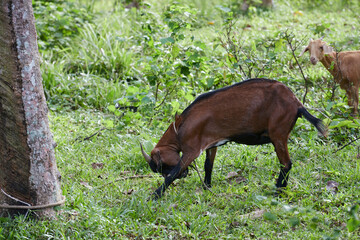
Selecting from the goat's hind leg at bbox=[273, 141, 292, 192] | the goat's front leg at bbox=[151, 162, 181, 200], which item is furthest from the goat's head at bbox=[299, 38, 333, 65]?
the goat's front leg at bbox=[151, 162, 181, 200]

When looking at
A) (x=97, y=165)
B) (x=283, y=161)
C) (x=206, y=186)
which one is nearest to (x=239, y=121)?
(x=283, y=161)

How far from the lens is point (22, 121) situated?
371 cm

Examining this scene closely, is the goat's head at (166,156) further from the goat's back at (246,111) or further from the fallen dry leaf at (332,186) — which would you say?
the fallen dry leaf at (332,186)

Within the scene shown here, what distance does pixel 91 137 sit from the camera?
6.08 meters

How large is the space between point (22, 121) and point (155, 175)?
5.80 ft

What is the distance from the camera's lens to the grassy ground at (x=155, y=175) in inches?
151

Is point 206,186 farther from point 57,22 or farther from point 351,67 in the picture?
point 57,22

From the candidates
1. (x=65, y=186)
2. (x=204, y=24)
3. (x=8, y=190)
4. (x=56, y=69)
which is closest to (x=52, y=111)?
(x=56, y=69)

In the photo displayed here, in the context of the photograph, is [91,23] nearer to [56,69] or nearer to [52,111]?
[56,69]

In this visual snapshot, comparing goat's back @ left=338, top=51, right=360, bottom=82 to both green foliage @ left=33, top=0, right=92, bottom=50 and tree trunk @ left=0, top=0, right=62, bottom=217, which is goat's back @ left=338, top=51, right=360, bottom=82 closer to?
tree trunk @ left=0, top=0, right=62, bottom=217

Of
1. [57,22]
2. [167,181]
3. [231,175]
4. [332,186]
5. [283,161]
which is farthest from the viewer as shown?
[57,22]

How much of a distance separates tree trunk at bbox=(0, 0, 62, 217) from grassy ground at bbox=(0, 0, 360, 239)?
223mm

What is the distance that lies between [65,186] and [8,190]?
691 mm

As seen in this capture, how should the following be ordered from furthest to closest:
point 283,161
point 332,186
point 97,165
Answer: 1. point 97,165
2. point 332,186
3. point 283,161
